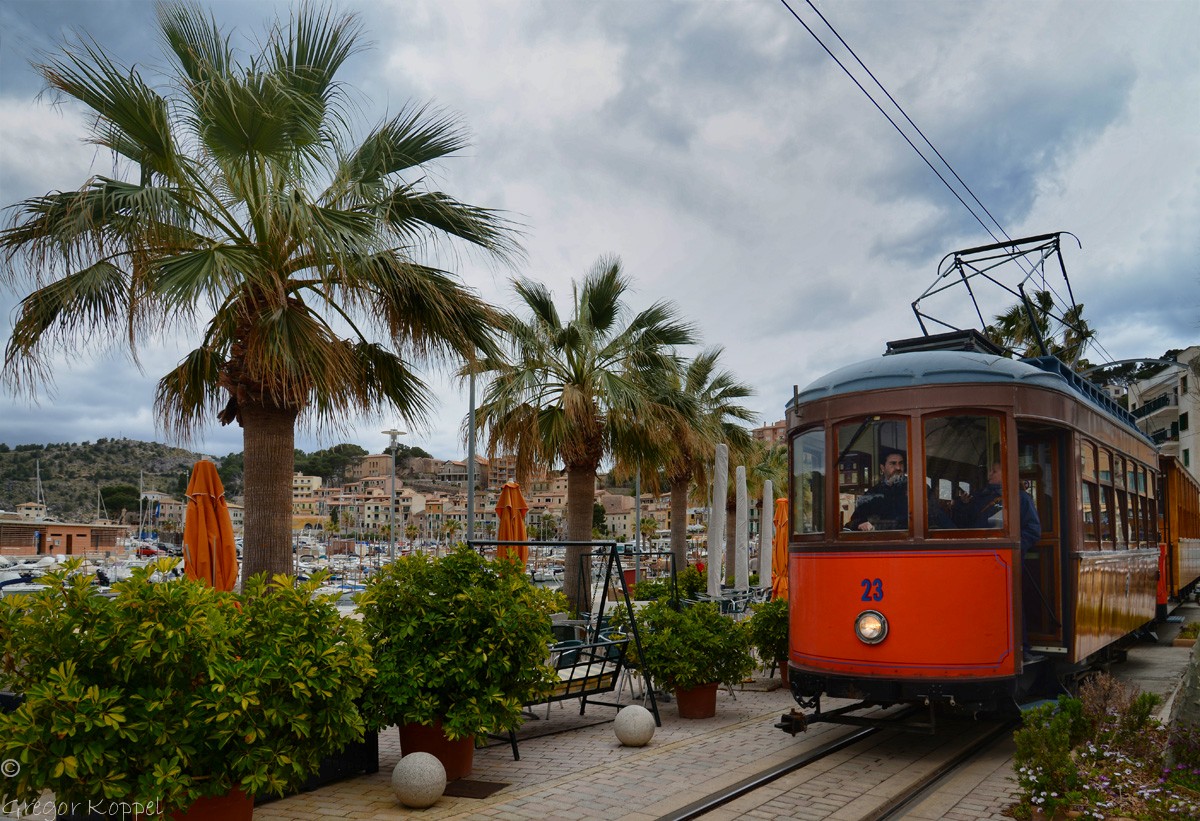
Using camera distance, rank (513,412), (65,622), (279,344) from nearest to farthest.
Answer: (65,622) < (279,344) < (513,412)

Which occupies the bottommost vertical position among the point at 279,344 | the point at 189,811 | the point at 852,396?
the point at 189,811

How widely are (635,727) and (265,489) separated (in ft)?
14.8

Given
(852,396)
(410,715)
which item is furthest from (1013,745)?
(410,715)

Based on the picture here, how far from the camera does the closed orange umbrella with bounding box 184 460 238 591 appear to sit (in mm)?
8703

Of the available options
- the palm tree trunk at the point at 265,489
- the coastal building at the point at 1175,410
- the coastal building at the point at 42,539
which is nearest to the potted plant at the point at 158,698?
the palm tree trunk at the point at 265,489

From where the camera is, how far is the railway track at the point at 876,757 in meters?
6.49

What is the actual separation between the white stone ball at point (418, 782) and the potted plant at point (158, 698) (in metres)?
1.05

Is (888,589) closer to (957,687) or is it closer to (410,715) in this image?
(957,687)

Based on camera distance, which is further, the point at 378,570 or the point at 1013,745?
the point at 1013,745

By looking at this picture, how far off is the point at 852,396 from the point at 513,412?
9.41 metres

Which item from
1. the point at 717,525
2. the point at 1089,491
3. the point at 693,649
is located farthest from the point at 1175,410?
the point at 693,649

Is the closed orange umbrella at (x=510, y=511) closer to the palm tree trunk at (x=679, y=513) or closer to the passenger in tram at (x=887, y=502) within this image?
the passenger in tram at (x=887, y=502)

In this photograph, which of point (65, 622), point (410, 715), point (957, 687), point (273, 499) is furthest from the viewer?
point (273, 499)

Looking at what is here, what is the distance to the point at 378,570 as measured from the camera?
7738 mm
